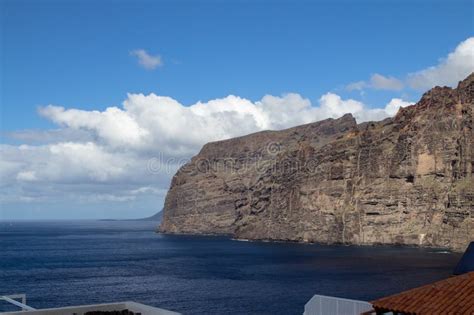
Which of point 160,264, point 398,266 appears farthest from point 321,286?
point 160,264

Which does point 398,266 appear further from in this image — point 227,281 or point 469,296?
point 469,296

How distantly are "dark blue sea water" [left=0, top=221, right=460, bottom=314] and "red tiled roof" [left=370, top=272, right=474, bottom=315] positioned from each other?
52953mm

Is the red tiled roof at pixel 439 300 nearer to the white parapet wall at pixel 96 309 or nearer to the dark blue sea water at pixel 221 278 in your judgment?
the white parapet wall at pixel 96 309

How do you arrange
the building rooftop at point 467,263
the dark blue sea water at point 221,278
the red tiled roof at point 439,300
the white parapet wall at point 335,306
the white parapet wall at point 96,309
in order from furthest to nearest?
the dark blue sea water at point 221,278 < the white parapet wall at point 335,306 < the building rooftop at point 467,263 < the white parapet wall at point 96,309 < the red tiled roof at point 439,300

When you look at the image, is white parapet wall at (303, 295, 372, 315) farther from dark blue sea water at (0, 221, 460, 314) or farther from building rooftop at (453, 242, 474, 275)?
dark blue sea water at (0, 221, 460, 314)

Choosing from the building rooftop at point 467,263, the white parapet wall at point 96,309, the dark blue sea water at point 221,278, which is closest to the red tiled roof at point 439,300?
the building rooftop at point 467,263

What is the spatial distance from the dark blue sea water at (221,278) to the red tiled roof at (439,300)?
5295 centimetres

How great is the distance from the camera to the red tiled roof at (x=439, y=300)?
16047 mm

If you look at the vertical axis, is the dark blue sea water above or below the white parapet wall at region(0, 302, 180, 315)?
below

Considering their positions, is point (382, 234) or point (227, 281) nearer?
point (227, 281)

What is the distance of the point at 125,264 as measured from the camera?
138 meters

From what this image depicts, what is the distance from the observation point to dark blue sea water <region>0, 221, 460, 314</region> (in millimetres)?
79812

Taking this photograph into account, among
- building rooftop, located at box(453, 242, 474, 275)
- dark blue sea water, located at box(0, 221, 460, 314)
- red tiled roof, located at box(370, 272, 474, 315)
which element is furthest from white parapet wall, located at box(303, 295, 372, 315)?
dark blue sea water, located at box(0, 221, 460, 314)

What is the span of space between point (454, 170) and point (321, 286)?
345ft
